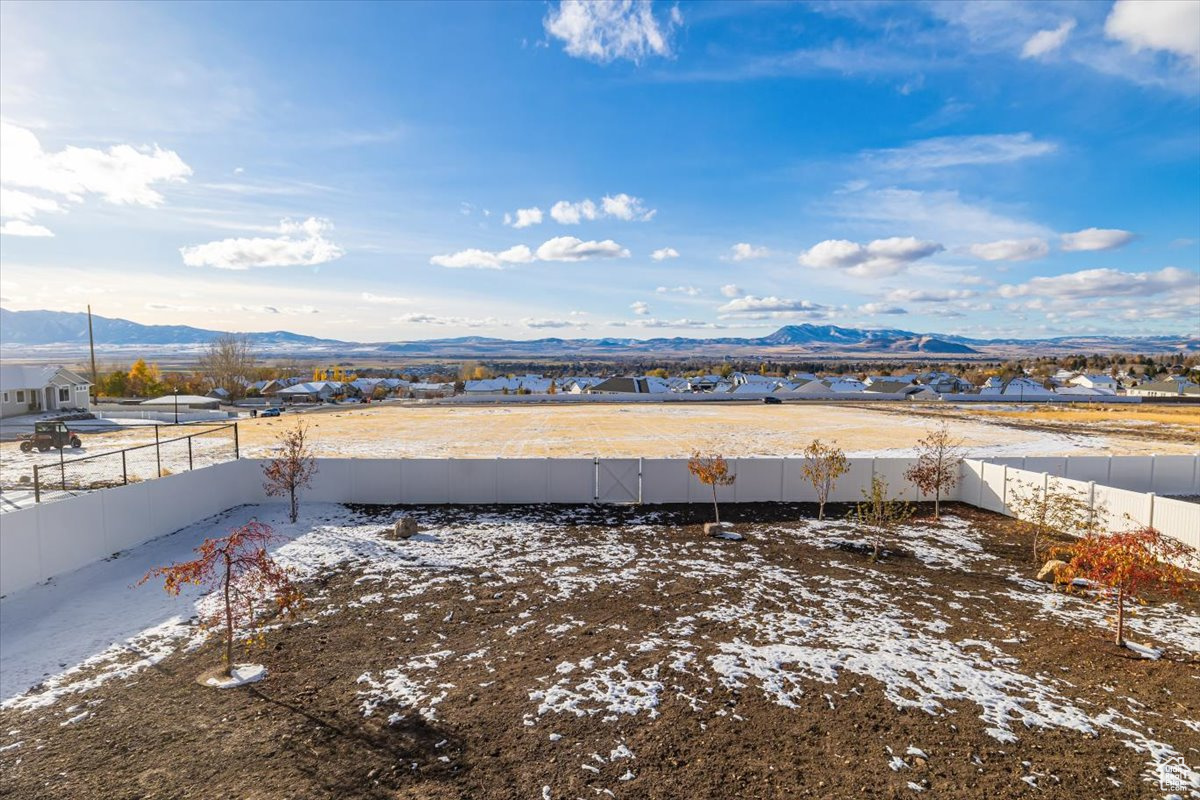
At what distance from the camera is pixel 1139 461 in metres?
20.3

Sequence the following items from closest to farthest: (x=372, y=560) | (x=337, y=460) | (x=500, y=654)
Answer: (x=500, y=654)
(x=372, y=560)
(x=337, y=460)

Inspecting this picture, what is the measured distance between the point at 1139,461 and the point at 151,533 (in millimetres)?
29811

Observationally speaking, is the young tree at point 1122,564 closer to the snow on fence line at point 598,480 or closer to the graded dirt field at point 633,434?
the snow on fence line at point 598,480

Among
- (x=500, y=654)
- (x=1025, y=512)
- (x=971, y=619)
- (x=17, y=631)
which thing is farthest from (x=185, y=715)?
(x=1025, y=512)

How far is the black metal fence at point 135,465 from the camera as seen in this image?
18.4 m

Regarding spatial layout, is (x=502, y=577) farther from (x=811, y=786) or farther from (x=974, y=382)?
(x=974, y=382)

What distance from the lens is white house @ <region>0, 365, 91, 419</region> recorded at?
47.0 m

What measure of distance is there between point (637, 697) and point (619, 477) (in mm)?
11439

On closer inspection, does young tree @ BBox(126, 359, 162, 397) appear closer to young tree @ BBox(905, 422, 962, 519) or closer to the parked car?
the parked car

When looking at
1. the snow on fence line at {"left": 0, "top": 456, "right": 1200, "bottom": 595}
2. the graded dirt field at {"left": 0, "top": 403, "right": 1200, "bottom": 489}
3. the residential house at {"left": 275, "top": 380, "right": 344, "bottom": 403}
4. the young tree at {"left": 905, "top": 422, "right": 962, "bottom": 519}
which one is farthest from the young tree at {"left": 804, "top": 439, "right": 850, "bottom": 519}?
the residential house at {"left": 275, "top": 380, "right": 344, "bottom": 403}

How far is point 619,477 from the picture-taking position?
19125 millimetres

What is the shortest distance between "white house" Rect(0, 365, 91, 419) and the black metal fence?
27.3 m

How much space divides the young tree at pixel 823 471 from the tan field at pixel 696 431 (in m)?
10.8

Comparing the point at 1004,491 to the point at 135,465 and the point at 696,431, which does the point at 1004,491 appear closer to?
the point at 696,431
